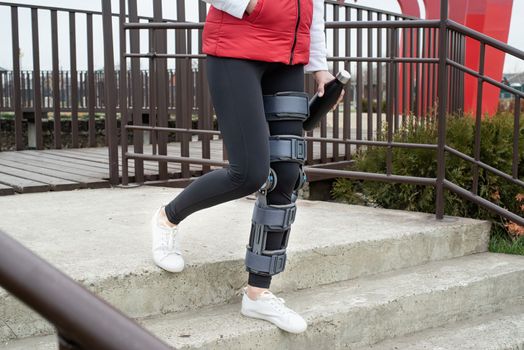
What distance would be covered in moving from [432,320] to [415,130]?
2.04m

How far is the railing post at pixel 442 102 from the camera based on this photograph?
4164 millimetres

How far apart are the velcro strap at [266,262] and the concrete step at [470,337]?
685 mm

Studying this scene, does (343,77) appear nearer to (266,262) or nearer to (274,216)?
(274,216)

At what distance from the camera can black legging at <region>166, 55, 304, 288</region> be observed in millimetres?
2508

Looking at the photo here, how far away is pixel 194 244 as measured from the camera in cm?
333

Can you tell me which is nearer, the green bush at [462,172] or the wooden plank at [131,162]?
the green bush at [462,172]

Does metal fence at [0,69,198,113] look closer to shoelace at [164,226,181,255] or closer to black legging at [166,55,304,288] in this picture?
shoelace at [164,226,181,255]

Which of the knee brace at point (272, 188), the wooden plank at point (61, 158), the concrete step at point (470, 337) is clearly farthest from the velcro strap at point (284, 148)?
the wooden plank at point (61, 158)

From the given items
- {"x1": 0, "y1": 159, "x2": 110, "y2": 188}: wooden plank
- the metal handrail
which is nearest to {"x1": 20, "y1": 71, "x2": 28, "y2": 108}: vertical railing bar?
{"x1": 0, "y1": 159, "x2": 110, "y2": 188}: wooden plank

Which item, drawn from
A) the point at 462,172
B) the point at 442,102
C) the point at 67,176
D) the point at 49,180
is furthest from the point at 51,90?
the point at 442,102

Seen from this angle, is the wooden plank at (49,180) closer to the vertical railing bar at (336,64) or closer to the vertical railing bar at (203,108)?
the vertical railing bar at (203,108)

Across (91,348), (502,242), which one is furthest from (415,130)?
(91,348)

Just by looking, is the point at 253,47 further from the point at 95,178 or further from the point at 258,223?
the point at 95,178

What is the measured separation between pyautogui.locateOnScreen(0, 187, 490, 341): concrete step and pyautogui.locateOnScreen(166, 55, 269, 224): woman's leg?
1.85 ft
